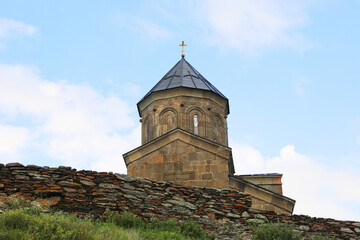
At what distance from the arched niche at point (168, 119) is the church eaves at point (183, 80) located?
953mm

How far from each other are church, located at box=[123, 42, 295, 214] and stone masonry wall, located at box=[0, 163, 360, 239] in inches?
149

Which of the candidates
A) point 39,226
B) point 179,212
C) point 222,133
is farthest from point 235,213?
point 222,133

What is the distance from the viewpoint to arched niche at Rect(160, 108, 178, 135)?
17.7m

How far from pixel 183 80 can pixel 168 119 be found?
187 centimetres

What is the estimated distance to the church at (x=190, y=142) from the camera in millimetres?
14453

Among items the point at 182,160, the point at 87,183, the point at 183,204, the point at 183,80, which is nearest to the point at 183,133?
the point at 182,160

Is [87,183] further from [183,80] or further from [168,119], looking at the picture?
[183,80]

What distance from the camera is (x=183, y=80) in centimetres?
1869

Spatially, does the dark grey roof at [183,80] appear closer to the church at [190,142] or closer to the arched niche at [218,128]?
the church at [190,142]

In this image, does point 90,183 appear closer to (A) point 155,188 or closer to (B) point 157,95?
(A) point 155,188

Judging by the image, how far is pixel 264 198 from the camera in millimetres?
15242

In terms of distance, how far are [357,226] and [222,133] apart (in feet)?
28.4

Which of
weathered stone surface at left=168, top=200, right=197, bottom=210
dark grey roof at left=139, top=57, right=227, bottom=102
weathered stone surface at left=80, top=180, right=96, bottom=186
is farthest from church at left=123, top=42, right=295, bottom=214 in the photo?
weathered stone surface at left=80, top=180, right=96, bottom=186

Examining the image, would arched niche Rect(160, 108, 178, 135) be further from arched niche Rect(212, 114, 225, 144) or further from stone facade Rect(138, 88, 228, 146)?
arched niche Rect(212, 114, 225, 144)
